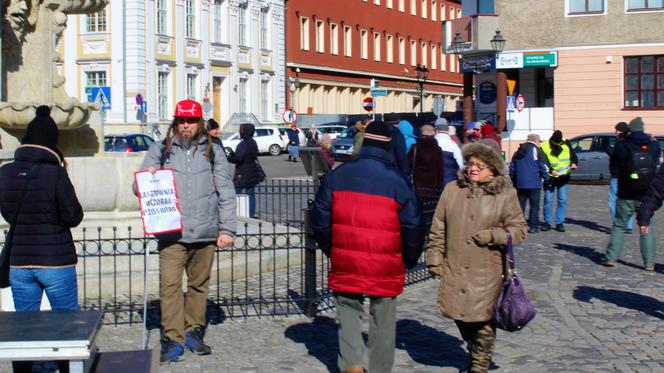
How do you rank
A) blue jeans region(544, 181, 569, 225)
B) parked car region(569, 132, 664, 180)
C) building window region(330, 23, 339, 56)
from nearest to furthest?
1. blue jeans region(544, 181, 569, 225)
2. parked car region(569, 132, 664, 180)
3. building window region(330, 23, 339, 56)

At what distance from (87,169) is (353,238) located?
215 inches

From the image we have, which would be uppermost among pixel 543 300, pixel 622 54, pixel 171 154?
pixel 622 54

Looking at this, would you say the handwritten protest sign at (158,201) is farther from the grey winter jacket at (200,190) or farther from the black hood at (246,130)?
the black hood at (246,130)

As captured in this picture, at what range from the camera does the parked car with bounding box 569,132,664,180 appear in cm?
2862

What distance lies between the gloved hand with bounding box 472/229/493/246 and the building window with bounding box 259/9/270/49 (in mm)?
55212

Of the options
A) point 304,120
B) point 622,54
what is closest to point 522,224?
point 622,54

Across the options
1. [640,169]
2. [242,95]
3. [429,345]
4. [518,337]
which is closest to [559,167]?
[640,169]

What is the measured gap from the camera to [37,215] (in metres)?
6.89

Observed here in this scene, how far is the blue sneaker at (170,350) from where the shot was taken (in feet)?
25.8

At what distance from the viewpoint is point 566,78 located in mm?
39156

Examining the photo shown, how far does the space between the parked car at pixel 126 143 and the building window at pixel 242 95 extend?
21.4 metres

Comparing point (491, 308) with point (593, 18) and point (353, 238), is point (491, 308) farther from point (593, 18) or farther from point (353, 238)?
point (593, 18)

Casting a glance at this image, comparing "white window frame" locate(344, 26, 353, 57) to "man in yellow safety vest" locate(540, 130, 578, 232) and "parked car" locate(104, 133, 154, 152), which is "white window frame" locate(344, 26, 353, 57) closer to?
"parked car" locate(104, 133, 154, 152)

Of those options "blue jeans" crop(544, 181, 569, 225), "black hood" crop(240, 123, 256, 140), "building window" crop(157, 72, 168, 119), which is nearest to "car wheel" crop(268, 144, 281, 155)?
"building window" crop(157, 72, 168, 119)
